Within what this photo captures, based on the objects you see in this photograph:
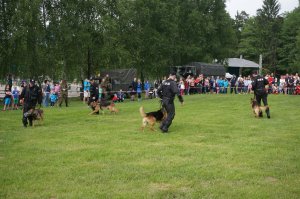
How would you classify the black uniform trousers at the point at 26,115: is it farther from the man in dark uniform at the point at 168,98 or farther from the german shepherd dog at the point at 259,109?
the german shepherd dog at the point at 259,109

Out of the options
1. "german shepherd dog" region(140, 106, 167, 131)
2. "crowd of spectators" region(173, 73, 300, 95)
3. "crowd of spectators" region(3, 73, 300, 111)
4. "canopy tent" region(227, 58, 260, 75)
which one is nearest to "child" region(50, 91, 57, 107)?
"crowd of spectators" region(3, 73, 300, 111)

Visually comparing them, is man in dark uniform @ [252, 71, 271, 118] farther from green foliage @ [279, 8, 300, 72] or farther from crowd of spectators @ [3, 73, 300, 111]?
green foliage @ [279, 8, 300, 72]

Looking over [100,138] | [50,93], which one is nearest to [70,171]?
[100,138]

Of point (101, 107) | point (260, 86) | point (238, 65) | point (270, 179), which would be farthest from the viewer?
point (238, 65)

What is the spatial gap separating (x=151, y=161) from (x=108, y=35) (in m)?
23.6

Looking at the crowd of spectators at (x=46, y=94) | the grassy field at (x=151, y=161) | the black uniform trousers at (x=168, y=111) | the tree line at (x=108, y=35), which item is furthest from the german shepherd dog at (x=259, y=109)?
the tree line at (x=108, y=35)

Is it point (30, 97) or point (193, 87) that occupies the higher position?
point (193, 87)

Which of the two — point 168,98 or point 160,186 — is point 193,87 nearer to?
point 168,98

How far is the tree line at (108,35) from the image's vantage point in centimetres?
2689

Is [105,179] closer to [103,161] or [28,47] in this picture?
[103,161]

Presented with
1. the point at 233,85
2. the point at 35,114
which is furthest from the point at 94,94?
the point at 233,85

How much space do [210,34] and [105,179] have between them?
4167cm

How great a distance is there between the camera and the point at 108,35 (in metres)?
30.6

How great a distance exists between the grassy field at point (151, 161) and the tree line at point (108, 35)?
14.8 meters
